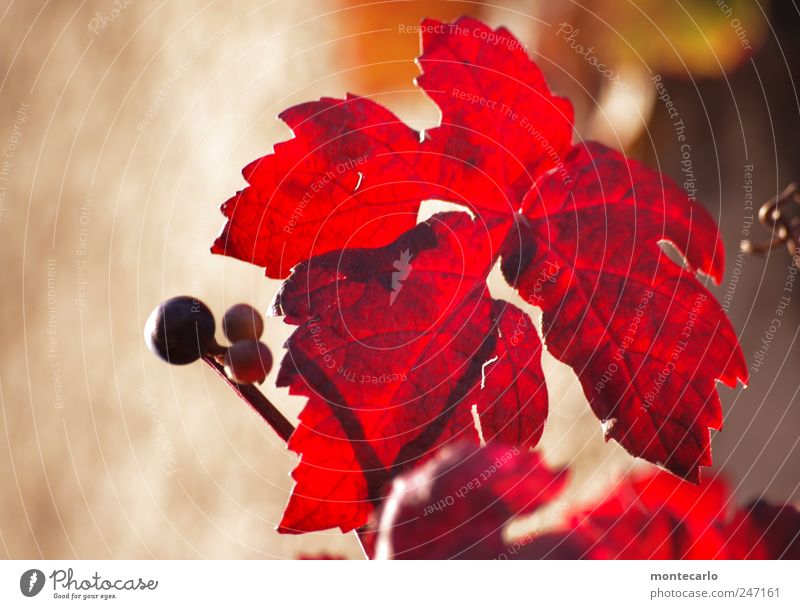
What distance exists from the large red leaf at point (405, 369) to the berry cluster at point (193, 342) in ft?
0.09

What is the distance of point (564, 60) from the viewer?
562 millimetres

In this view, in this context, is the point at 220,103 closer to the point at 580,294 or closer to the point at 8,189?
the point at 8,189

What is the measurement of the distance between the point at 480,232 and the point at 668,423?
0.36 ft
